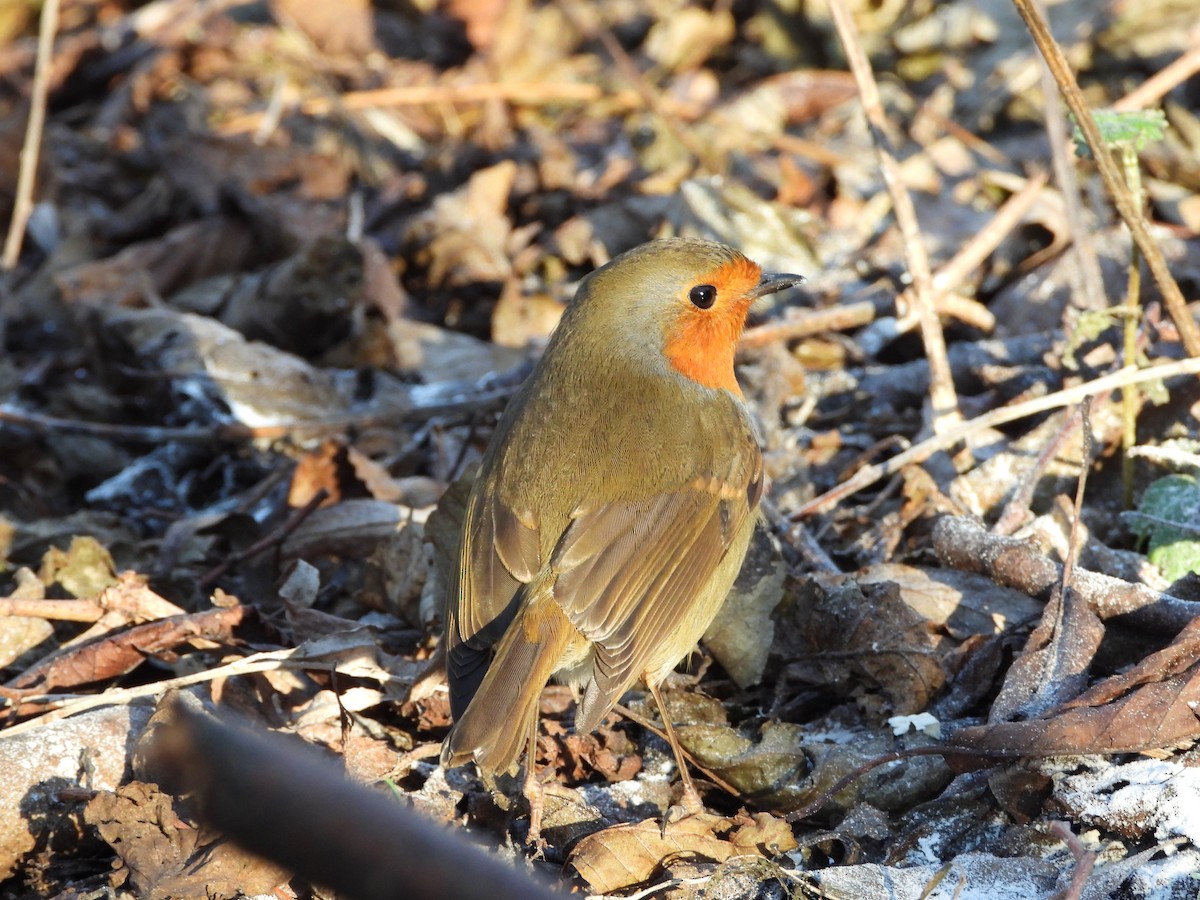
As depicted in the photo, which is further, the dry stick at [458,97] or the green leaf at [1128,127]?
the dry stick at [458,97]

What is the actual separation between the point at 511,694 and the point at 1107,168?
1.85 m

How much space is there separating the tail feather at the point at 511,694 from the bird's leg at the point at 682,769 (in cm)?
28

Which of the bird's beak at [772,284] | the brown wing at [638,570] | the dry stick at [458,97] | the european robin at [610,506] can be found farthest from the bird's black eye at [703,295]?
the dry stick at [458,97]

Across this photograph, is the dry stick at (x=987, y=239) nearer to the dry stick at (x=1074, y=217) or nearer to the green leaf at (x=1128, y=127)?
the dry stick at (x=1074, y=217)

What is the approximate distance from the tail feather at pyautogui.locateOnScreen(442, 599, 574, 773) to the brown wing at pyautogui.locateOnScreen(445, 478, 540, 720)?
69 mm

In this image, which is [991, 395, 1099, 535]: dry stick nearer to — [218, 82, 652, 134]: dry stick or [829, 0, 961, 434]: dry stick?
[829, 0, 961, 434]: dry stick

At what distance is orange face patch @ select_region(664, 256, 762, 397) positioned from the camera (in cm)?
343

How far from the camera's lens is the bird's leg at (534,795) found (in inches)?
107

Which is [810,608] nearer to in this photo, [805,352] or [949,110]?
[805,352]

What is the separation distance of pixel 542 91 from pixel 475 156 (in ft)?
1.88

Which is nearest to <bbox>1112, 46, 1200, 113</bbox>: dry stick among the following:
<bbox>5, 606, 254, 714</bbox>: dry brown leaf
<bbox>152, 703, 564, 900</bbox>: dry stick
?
<bbox>5, 606, 254, 714</bbox>: dry brown leaf

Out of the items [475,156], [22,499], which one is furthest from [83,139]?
[22,499]

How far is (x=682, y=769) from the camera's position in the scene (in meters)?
2.87

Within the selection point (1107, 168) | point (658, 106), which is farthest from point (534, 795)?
point (658, 106)
